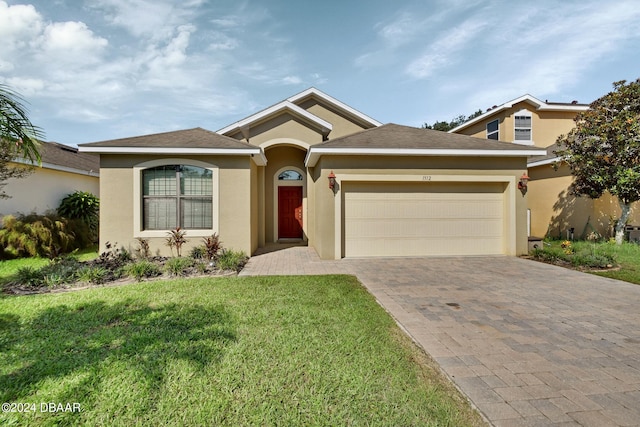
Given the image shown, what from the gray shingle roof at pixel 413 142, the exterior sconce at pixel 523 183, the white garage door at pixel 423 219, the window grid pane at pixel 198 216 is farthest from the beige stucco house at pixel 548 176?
the window grid pane at pixel 198 216

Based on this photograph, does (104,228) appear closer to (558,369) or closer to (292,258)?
(292,258)

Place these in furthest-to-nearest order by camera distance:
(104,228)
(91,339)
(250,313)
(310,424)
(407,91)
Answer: (407,91) → (104,228) → (250,313) → (91,339) → (310,424)

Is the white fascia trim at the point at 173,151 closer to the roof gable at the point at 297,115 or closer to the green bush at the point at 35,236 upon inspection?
the roof gable at the point at 297,115

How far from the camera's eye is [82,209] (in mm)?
11992

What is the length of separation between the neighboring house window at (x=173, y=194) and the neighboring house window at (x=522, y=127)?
16882 millimetres

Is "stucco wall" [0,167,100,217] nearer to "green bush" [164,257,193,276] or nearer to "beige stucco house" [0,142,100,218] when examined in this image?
"beige stucco house" [0,142,100,218]

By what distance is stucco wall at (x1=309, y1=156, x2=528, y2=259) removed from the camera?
8930 mm

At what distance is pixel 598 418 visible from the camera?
2221 mm

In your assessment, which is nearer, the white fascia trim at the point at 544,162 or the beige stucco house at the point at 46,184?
the beige stucco house at the point at 46,184

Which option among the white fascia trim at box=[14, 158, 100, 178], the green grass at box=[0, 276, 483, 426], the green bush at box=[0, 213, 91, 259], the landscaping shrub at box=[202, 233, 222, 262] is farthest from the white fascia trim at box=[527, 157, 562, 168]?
the white fascia trim at box=[14, 158, 100, 178]

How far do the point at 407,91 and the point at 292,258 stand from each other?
34.5 feet

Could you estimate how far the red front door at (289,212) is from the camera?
42.7ft

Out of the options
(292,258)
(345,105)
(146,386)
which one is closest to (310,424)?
(146,386)

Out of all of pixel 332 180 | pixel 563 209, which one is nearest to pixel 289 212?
pixel 332 180
